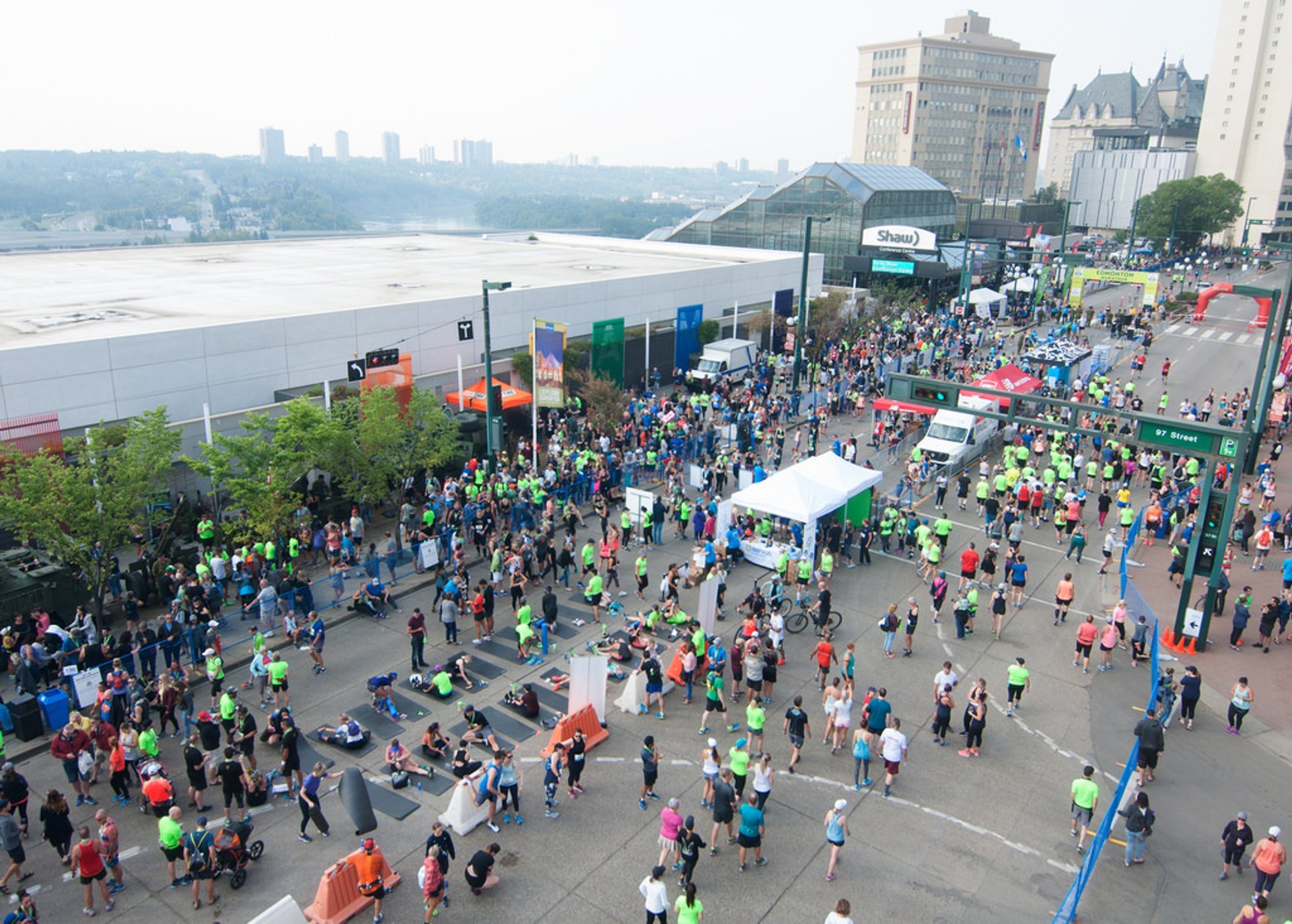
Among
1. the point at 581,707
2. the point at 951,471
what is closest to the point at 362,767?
the point at 581,707

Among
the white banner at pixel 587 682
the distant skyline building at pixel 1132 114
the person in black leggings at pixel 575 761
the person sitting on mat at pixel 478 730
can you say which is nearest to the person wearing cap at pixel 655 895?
the person in black leggings at pixel 575 761

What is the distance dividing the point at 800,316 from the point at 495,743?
28869 millimetres

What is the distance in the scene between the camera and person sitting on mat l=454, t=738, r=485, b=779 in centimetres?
1316

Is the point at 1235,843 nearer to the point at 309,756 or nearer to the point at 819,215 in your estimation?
the point at 309,756

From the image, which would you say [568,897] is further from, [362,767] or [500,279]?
[500,279]

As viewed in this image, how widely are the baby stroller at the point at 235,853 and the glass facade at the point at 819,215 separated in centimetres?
5785

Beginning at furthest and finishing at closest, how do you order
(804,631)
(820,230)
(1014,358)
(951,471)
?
(820,230) < (1014,358) < (951,471) < (804,631)

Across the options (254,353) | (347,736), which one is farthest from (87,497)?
(254,353)

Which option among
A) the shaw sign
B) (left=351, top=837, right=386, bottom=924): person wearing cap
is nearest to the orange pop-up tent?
(left=351, top=837, right=386, bottom=924): person wearing cap

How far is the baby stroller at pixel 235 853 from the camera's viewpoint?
36.5ft

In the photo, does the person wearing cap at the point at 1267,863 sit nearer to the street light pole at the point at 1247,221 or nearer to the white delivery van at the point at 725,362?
the white delivery van at the point at 725,362

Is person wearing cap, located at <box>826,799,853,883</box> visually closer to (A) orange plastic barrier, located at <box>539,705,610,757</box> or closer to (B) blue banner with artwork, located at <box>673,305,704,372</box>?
(A) orange plastic barrier, located at <box>539,705,610,757</box>

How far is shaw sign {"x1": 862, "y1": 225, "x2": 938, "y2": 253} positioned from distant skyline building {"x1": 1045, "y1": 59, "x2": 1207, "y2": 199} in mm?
132051

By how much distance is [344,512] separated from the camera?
24422 mm
